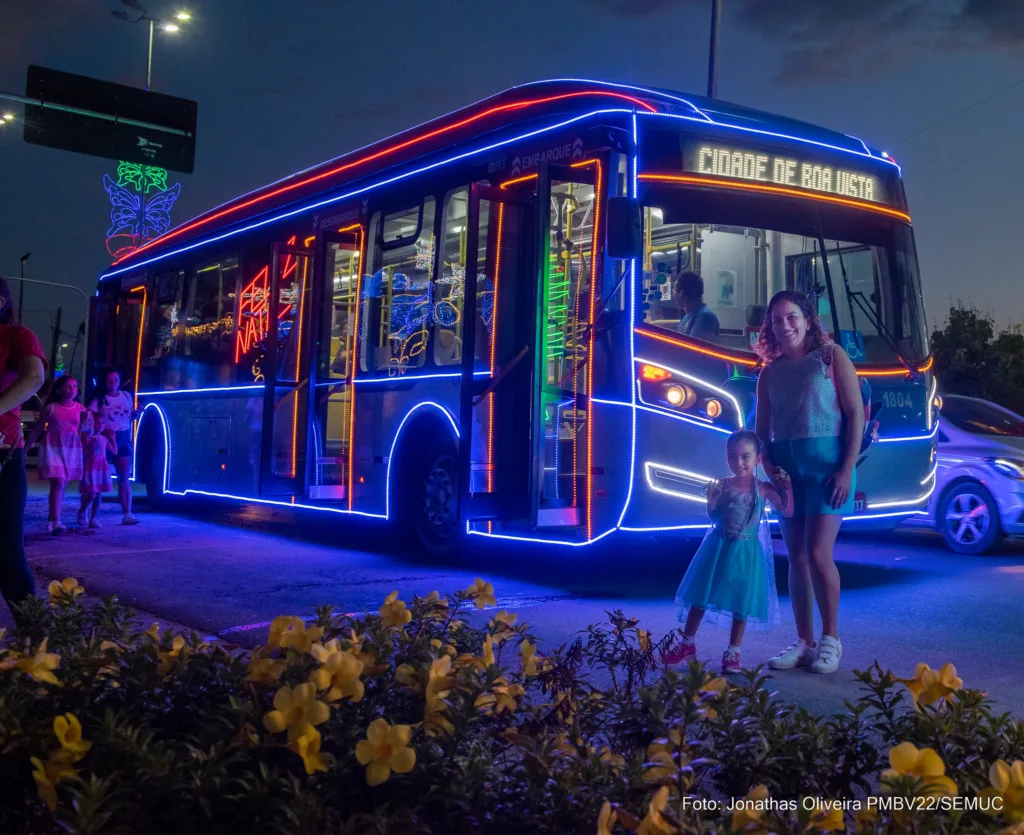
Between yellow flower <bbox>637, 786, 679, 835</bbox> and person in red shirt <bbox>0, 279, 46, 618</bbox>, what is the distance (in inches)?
161

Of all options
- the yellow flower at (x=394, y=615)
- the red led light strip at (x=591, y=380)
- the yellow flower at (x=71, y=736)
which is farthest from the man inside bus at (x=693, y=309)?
the yellow flower at (x=71, y=736)

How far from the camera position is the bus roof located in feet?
27.1

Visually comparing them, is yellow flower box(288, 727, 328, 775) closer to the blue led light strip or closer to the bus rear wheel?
the blue led light strip

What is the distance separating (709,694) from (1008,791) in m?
0.69

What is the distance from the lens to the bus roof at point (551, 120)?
8273 millimetres

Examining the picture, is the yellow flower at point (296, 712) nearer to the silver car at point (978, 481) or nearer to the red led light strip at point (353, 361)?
the red led light strip at point (353, 361)

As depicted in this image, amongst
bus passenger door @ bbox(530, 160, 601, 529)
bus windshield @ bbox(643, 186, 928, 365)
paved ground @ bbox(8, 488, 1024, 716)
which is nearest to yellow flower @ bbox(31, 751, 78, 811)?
paved ground @ bbox(8, 488, 1024, 716)

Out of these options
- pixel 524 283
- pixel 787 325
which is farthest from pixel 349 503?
pixel 787 325

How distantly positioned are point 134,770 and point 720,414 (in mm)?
6126

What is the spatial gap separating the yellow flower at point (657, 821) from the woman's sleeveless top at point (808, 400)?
4001mm

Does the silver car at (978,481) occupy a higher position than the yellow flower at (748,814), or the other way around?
the silver car at (978,481)

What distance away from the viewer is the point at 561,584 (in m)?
8.77

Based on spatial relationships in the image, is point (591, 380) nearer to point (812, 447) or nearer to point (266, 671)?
point (812, 447)

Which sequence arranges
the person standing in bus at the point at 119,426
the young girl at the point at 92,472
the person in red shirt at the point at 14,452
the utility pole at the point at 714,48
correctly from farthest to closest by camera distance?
1. the utility pole at the point at 714,48
2. the person standing in bus at the point at 119,426
3. the young girl at the point at 92,472
4. the person in red shirt at the point at 14,452
